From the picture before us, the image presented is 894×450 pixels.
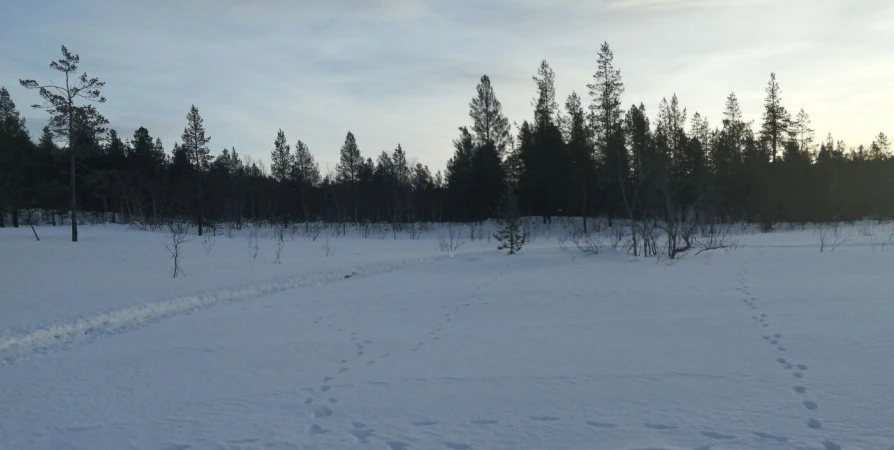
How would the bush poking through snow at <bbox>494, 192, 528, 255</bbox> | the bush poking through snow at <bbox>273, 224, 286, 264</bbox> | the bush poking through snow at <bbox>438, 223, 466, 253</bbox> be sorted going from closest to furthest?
the bush poking through snow at <bbox>273, 224, 286, 264</bbox> → the bush poking through snow at <bbox>494, 192, 528, 255</bbox> → the bush poking through snow at <bbox>438, 223, 466, 253</bbox>

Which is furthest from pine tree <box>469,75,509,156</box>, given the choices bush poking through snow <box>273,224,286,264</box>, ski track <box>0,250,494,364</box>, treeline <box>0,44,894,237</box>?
ski track <box>0,250,494,364</box>

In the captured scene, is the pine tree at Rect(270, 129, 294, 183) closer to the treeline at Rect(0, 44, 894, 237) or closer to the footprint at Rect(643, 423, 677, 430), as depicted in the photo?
the treeline at Rect(0, 44, 894, 237)

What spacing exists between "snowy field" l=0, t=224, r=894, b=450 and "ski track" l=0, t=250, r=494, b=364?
0.19 ft

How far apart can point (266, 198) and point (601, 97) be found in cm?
4166

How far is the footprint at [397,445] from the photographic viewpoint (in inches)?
184

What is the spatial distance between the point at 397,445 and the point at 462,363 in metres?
2.54

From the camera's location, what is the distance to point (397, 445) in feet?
15.5

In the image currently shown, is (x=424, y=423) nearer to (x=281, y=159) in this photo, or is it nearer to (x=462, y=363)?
(x=462, y=363)

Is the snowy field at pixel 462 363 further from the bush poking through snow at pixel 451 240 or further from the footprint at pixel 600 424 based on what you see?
the bush poking through snow at pixel 451 240

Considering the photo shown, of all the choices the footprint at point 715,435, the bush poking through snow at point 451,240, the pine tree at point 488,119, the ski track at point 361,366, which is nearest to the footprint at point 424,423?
the ski track at point 361,366

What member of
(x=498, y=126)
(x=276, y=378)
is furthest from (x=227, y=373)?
(x=498, y=126)

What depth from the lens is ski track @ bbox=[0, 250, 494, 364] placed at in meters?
8.92

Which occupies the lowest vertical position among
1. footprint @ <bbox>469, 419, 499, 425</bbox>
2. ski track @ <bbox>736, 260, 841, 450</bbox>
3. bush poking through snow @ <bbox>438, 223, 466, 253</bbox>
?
footprint @ <bbox>469, 419, 499, 425</bbox>

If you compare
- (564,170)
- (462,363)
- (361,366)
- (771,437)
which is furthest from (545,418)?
(564,170)
